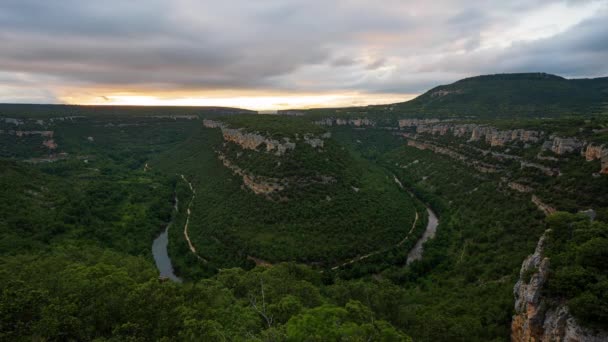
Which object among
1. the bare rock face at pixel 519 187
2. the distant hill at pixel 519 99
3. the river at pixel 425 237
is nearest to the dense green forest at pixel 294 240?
the bare rock face at pixel 519 187

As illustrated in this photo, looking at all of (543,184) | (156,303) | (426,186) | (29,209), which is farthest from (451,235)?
(29,209)

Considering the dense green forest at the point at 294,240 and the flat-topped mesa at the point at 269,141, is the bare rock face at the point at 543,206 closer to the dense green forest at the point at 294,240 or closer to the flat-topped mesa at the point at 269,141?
the dense green forest at the point at 294,240

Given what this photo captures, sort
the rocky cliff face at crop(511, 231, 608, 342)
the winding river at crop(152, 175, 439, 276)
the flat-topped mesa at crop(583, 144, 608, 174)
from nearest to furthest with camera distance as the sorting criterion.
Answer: the rocky cliff face at crop(511, 231, 608, 342) → the flat-topped mesa at crop(583, 144, 608, 174) → the winding river at crop(152, 175, 439, 276)

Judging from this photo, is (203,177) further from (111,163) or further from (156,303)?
(156,303)

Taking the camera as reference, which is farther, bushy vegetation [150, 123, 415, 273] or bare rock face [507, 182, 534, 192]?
bare rock face [507, 182, 534, 192]

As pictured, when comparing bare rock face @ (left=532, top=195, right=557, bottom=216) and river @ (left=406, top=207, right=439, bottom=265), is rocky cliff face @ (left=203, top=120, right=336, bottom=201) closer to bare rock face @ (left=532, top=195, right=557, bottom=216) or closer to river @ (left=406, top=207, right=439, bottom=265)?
river @ (left=406, top=207, right=439, bottom=265)

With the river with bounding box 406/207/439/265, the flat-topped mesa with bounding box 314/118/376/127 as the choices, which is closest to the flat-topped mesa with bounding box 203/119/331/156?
the river with bounding box 406/207/439/265
